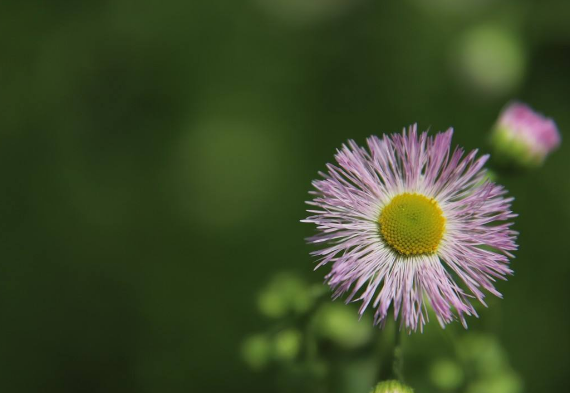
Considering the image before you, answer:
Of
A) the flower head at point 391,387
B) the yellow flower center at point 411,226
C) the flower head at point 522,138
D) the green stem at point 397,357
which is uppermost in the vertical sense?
the flower head at point 522,138

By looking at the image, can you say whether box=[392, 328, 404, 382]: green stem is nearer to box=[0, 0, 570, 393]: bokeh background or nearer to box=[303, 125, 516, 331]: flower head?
box=[303, 125, 516, 331]: flower head

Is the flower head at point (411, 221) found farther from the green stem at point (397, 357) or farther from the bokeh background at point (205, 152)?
the bokeh background at point (205, 152)

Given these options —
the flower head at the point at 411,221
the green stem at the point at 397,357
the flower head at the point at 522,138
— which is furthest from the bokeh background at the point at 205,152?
the green stem at the point at 397,357

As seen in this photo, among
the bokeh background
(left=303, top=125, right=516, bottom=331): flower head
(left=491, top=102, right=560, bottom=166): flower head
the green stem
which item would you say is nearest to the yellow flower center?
(left=303, top=125, right=516, bottom=331): flower head

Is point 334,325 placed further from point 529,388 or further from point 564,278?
point 564,278

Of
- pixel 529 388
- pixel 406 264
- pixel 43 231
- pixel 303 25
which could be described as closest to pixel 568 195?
pixel 529 388
